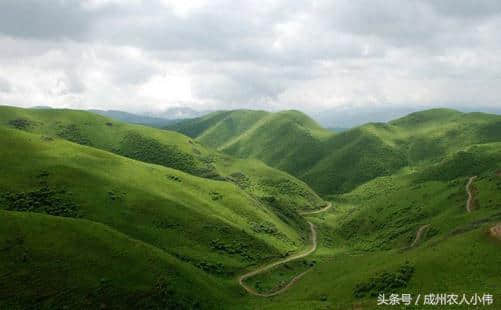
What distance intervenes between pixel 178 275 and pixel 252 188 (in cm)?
11329

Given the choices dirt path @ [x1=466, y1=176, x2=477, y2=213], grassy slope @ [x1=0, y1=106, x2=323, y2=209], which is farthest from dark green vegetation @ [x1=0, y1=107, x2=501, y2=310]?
grassy slope @ [x1=0, y1=106, x2=323, y2=209]

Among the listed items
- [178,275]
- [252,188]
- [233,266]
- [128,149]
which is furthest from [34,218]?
[128,149]

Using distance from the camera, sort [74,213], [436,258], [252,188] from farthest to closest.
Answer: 1. [252,188]
2. [74,213]
3. [436,258]

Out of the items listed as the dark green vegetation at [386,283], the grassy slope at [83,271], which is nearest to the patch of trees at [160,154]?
the grassy slope at [83,271]

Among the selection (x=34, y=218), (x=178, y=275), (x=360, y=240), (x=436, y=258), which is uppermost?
(x=34, y=218)

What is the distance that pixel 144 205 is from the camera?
8638 centimetres

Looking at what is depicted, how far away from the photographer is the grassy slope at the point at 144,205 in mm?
Result: 75812

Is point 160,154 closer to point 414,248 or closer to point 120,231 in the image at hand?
point 120,231

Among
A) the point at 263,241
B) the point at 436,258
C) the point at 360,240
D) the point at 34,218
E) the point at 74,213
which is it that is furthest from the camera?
the point at 360,240

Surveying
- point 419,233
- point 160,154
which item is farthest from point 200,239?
point 160,154

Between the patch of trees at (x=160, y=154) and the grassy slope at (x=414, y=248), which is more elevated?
the patch of trees at (x=160, y=154)

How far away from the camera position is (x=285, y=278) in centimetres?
7825

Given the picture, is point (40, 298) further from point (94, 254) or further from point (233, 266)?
point (233, 266)

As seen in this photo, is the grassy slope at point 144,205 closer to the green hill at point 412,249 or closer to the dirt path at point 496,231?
the green hill at point 412,249
